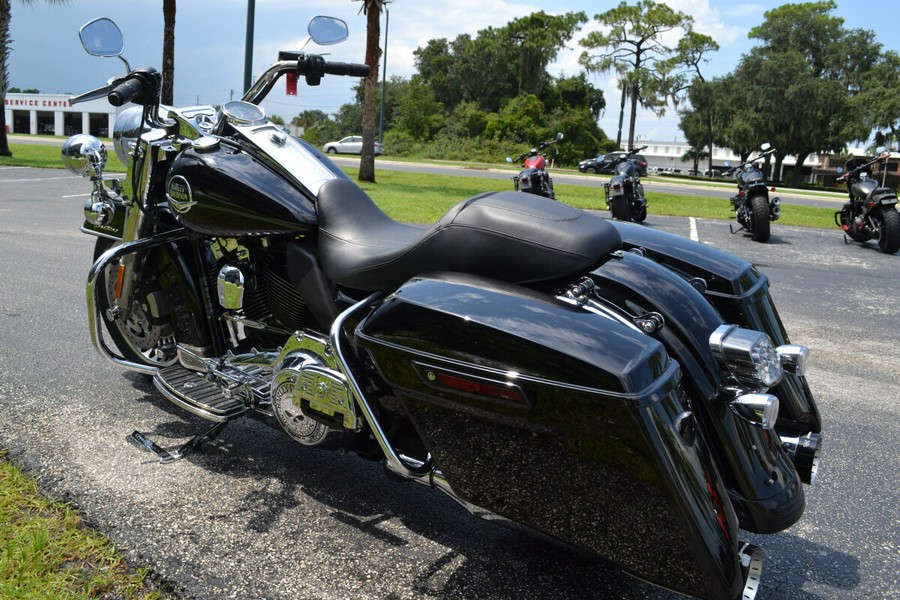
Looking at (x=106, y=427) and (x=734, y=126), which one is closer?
(x=106, y=427)

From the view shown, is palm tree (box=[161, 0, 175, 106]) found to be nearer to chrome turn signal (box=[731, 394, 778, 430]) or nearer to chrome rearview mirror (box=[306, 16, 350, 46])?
chrome rearview mirror (box=[306, 16, 350, 46])

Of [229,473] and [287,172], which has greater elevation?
[287,172]

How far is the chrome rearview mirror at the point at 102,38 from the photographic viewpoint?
3334 millimetres

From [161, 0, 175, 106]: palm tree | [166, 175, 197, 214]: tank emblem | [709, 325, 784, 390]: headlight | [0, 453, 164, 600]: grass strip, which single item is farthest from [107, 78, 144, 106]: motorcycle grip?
[161, 0, 175, 106]: palm tree

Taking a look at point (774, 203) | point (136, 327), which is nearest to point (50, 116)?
point (774, 203)

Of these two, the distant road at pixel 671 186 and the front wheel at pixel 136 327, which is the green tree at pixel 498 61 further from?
the front wheel at pixel 136 327

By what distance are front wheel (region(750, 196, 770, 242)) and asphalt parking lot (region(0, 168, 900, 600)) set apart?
20.7ft

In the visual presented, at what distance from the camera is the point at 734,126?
44.4m

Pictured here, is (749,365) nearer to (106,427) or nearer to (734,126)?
(106,427)

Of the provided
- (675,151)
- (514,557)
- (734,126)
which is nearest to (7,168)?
(514,557)

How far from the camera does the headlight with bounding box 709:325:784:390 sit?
1.91 metres

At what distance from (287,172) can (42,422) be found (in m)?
1.72

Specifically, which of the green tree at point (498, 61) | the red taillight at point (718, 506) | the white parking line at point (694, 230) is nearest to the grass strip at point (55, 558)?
the red taillight at point (718, 506)

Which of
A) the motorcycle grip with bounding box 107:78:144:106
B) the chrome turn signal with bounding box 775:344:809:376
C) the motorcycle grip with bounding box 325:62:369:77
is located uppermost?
the motorcycle grip with bounding box 325:62:369:77
